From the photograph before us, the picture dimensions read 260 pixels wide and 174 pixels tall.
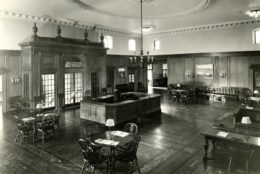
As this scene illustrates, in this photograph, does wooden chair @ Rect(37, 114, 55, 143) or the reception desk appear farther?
the reception desk

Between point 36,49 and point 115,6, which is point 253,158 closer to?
point 115,6

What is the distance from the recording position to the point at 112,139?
18.4 ft

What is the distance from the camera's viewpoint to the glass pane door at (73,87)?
45.3ft

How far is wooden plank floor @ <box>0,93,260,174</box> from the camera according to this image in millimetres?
5598

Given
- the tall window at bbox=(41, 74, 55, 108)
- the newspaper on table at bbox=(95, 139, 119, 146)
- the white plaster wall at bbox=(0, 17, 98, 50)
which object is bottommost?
the newspaper on table at bbox=(95, 139, 119, 146)

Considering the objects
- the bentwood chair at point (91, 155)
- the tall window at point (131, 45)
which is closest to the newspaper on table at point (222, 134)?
the bentwood chair at point (91, 155)

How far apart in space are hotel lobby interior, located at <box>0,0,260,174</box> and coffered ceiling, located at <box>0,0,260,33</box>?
0.06 meters

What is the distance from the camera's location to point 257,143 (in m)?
5.26

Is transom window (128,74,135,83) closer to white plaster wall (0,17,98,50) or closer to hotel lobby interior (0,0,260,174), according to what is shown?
hotel lobby interior (0,0,260,174)

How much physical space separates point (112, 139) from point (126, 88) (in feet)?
42.7

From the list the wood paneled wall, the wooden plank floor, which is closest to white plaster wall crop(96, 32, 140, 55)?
the wood paneled wall

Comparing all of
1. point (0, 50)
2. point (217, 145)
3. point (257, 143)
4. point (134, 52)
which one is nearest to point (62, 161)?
point (217, 145)

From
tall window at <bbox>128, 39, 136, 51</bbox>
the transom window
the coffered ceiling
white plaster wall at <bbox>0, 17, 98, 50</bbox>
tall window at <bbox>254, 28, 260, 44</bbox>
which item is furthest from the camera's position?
tall window at <bbox>128, 39, 136, 51</bbox>

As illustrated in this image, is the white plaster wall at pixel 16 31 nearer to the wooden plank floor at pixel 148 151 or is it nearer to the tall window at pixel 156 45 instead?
the wooden plank floor at pixel 148 151
